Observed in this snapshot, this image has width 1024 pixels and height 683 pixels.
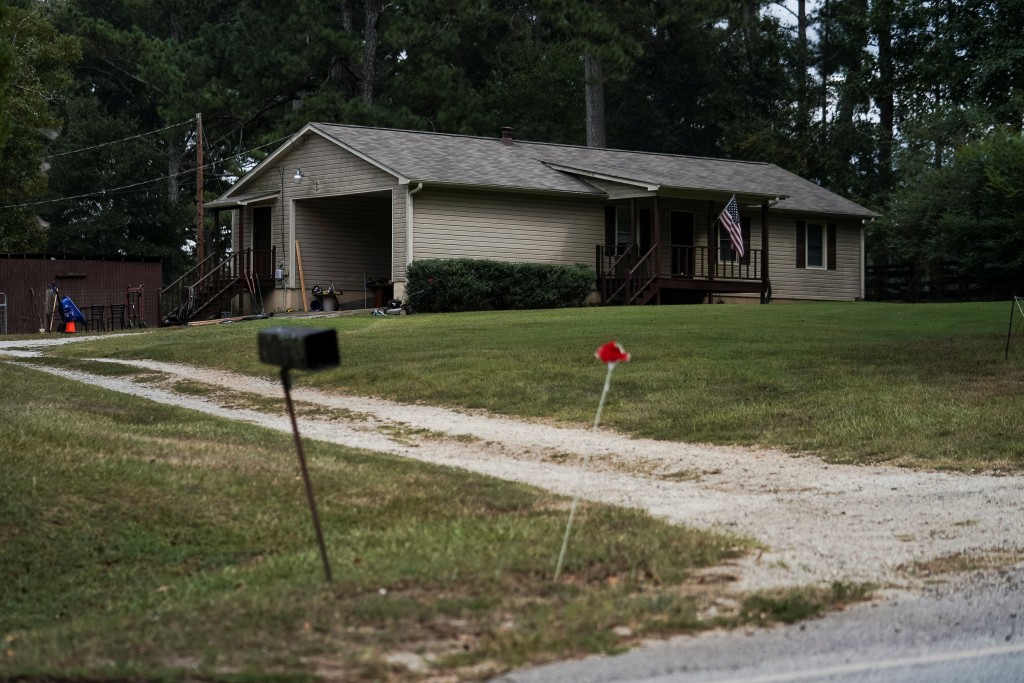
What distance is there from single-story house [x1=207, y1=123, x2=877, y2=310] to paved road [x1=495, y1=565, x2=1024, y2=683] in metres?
25.2

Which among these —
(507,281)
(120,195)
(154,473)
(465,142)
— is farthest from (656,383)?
(120,195)

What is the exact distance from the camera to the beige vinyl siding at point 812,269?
37.7m

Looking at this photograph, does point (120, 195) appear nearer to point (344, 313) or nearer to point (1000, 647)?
point (344, 313)

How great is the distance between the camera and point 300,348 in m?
6.91

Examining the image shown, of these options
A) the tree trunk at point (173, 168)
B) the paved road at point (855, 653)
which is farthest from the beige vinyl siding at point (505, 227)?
the paved road at point (855, 653)

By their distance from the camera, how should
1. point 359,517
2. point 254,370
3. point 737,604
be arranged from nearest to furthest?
point 737,604, point 359,517, point 254,370

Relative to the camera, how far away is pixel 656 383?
17.4m

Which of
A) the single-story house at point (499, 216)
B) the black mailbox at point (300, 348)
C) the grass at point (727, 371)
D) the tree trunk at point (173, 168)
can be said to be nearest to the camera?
the black mailbox at point (300, 348)

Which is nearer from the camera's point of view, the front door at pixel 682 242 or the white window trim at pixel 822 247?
the front door at pixel 682 242

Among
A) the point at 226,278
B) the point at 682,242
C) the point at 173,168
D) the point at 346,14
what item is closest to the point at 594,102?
the point at 346,14

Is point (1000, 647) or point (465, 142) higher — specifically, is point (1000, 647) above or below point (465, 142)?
below

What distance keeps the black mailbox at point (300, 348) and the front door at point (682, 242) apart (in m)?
28.2

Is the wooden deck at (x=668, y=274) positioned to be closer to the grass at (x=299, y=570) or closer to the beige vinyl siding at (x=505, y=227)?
the beige vinyl siding at (x=505, y=227)

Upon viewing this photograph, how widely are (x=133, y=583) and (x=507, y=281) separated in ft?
79.0
